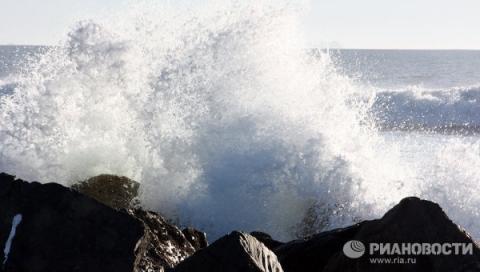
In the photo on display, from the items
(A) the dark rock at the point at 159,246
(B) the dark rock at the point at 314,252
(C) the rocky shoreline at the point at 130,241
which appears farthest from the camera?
(B) the dark rock at the point at 314,252

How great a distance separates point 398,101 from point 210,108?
2220cm

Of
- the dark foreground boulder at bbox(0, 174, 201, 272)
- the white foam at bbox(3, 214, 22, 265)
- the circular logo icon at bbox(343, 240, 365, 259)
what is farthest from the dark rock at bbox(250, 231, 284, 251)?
the white foam at bbox(3, 214, 22, 265)

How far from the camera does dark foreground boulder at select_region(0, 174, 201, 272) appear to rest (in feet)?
12.3

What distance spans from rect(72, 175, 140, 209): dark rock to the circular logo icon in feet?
13.7

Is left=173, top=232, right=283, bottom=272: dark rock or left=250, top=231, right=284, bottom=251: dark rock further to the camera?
left=250, top=231, right=284, bottom=251: dark rock

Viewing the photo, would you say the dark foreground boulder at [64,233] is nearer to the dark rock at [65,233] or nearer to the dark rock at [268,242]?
the dark rock at [65,233]

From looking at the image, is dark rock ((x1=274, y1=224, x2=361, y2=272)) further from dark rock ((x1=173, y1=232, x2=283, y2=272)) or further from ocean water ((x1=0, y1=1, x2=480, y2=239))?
ocean water ((x1=0, y1=1, x2=480, y2=239))

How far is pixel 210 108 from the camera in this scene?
32.2 ft

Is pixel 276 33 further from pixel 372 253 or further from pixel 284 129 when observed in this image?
pixel 372 253

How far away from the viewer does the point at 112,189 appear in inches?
340

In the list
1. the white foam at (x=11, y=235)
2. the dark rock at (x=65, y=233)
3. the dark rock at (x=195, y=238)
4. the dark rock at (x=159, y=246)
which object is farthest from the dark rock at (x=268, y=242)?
the white foam at (x=11, y=235)

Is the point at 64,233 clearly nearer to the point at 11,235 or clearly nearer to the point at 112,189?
the point at 11,235

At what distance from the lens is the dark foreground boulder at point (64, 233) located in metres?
3.76

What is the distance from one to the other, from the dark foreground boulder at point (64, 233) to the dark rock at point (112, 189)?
4200 mm
